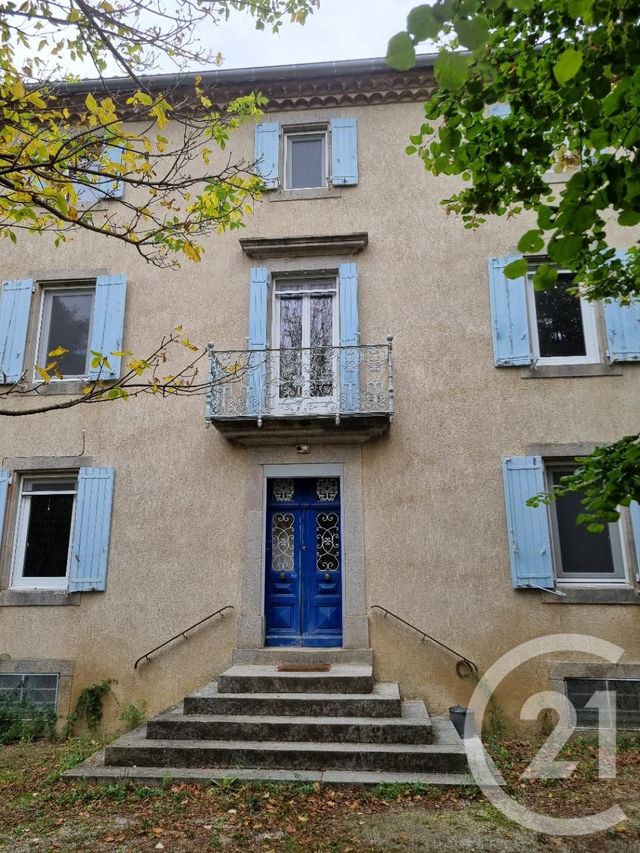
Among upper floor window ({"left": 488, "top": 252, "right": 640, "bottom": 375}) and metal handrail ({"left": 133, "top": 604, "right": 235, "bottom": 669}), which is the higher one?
upper floor window ({"left": 488, "top": 252, "right": 640, "bottom": 375})

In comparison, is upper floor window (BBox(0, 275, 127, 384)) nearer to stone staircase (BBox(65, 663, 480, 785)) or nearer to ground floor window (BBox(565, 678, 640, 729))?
stone staircase (BBox(65, 663, 480, 785))

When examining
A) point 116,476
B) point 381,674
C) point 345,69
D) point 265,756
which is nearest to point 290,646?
point 381,674

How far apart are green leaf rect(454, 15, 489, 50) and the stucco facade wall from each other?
240 inches

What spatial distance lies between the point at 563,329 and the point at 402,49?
6852 millimetres

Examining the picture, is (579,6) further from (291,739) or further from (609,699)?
(609,699)

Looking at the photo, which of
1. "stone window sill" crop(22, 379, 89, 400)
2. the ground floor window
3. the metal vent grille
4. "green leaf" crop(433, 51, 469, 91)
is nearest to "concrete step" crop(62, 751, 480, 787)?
the metal vent grille

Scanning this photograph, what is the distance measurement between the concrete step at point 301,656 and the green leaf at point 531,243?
5.92 metres

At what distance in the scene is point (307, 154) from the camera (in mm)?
9094

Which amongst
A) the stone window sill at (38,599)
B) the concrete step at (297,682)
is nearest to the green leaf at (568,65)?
the concrete step at (297,682)

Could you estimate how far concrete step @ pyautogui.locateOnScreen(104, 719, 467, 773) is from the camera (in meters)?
5.17

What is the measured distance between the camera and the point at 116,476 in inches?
311

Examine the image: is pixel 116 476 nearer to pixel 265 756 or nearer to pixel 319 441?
pixel 319 441

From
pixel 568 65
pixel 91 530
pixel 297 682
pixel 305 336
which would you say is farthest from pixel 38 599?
pixel 568 65

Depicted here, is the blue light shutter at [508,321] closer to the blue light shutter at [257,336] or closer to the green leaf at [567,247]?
the blue light shutter at [257,336]
